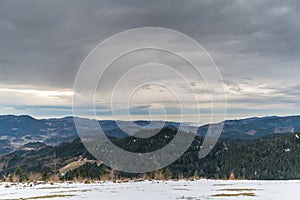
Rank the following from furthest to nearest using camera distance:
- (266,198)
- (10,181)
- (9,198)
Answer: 1. (10,181)
2. (9,198)
3. (266,198)

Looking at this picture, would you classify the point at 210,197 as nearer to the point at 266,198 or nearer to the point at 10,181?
the point at 266,198

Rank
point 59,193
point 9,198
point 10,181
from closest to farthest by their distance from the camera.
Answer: point 9,198 → point 59,193 → point 10,181

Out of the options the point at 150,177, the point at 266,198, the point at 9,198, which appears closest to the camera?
the point at 266,198

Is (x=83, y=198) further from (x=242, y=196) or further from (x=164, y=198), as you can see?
(x=242, y=196)

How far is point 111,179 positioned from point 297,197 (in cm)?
2523

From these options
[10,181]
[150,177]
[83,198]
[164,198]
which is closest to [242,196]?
[164,198]

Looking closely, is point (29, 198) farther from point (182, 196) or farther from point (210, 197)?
point (210, 197)

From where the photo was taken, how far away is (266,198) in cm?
2594

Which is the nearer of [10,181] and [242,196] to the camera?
[242,196]

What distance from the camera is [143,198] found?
26484 millimetres

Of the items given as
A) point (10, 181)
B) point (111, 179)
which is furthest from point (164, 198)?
point (10, 181)

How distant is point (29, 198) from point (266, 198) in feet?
66.0

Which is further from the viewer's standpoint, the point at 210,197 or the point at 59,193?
the point at 59,193

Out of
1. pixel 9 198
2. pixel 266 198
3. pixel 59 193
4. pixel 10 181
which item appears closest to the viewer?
pixel 266 198
